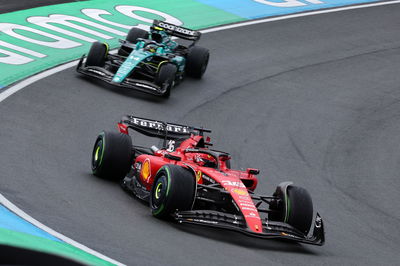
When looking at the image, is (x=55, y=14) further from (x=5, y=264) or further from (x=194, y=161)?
(x=5, y=264)

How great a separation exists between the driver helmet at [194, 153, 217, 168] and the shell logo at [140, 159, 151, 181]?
2.29 feet

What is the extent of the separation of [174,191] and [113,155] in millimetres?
1911

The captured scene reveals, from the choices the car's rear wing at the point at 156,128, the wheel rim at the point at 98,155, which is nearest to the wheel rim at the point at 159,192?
the wheel rim at the point at 98,155

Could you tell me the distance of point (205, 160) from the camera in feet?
37.7

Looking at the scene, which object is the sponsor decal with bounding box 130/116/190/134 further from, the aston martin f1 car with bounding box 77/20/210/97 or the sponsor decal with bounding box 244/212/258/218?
the aston martin f1 car with bounding box 77/20/210/97

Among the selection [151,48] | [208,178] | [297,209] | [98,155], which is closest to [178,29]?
[151,48]

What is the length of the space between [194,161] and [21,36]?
11.4 m

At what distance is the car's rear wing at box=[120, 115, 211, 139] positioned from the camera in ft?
42.5

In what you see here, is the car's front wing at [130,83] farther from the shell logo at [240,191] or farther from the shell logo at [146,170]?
the shell logo at [240,191]

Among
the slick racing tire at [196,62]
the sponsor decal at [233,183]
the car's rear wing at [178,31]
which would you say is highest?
the car's rear wing at [178,31]

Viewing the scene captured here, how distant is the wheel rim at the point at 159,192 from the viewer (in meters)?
10.4

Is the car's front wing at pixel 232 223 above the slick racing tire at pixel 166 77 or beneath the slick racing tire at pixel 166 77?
beneath

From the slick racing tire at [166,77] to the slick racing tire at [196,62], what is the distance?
6.18 ft

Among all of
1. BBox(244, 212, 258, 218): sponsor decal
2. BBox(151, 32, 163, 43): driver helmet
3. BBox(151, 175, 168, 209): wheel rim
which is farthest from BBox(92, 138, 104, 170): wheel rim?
BBox(151, 32, 163, 43): driver helmet
